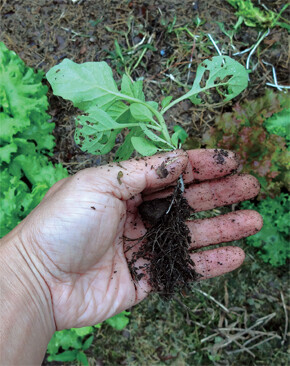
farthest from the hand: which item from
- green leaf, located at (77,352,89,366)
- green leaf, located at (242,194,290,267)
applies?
green leaf, located at (77,352,89,366)

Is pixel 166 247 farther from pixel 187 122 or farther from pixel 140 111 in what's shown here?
pixel 187 122

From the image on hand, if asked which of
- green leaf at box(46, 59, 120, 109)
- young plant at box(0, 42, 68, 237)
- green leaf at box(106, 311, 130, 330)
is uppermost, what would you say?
green leaf at box(46, 59, 120, 109)

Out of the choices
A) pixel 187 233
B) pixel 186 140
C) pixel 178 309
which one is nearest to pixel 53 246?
pixel 187 233

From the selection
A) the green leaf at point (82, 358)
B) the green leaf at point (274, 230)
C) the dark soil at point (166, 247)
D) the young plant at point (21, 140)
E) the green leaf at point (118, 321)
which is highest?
the young plant at point (21, 140)

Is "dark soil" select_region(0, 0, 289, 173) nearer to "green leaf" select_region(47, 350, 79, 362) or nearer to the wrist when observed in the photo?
the wrist

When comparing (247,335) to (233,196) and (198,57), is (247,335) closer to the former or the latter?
(233,196)

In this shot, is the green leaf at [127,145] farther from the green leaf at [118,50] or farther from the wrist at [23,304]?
the green leaf at [118,50]

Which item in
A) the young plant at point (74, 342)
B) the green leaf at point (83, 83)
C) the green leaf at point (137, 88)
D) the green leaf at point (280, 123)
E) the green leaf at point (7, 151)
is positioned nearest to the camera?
the green leaf at point (83, 83)

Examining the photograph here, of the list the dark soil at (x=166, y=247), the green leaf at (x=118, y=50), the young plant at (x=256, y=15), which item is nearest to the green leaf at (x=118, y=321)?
the dark soil at (x=166, y=247)
